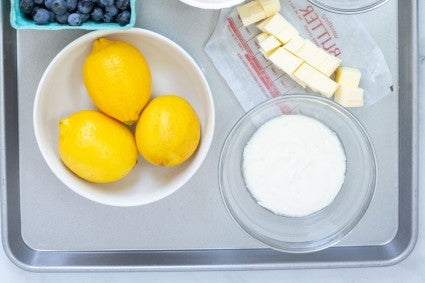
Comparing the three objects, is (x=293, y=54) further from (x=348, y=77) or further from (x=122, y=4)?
(x=122, y=4)

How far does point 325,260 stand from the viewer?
0.80 meters

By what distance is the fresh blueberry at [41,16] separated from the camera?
0.68 m

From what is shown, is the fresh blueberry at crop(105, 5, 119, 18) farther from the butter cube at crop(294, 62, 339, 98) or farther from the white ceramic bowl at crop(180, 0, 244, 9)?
the butter cube at crop(294, 62, 339, 98)

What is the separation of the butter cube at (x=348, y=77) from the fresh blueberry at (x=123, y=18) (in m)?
0.26

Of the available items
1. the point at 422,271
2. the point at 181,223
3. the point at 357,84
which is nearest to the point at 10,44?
the point at 181,223

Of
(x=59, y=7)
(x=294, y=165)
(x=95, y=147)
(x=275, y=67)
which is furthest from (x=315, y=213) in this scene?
(x=59, y=7)

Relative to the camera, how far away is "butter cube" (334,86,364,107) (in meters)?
0.76

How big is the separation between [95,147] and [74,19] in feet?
0.46

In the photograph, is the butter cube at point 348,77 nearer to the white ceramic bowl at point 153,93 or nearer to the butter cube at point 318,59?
the butter cube at point 318,59

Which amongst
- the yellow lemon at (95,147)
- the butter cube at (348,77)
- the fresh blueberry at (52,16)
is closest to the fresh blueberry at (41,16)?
the fresh blueberry at (52,16)

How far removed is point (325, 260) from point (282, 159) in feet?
0.49

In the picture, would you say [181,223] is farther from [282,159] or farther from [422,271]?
[422,271]

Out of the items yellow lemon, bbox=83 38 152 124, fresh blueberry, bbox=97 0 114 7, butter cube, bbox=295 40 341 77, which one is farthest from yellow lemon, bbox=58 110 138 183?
butter cube, bbox=295 40 341 77

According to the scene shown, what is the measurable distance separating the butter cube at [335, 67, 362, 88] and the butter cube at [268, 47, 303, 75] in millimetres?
51
